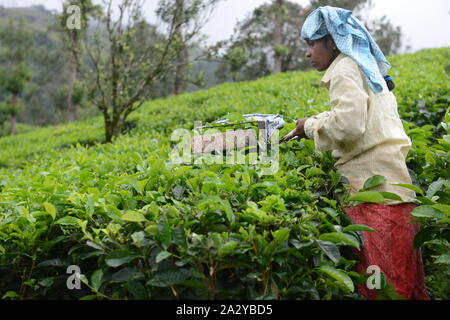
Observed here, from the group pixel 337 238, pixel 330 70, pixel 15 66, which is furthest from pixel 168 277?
pixel 15 66

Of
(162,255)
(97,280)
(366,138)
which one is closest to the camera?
(162,255)

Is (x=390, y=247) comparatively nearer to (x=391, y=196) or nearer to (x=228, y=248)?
(x=391, y=196)

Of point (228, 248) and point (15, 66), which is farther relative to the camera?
point (15, 66)

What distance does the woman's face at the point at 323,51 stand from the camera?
6.95 ft

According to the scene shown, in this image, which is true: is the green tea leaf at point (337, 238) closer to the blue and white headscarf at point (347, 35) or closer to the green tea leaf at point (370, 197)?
the green tea leaf at point (370, 197)

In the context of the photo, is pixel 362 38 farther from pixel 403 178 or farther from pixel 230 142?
pixel 230 142

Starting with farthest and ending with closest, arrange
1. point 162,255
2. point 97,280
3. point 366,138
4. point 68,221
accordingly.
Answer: point 366,138, point 68,221, point 97,280, point 162,255

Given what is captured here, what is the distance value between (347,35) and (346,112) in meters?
0.41

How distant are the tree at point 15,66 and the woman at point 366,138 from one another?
2132 cm

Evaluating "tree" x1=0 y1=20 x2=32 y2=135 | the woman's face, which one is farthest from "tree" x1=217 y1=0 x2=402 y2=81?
the woman's face

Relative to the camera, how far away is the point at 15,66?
24281 millimetres

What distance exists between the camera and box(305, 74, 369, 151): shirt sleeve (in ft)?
6.10

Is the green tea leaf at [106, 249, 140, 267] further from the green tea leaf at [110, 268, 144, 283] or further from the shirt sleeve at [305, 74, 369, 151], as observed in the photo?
the shirt sleeve at [305, 74, 369, 151]
